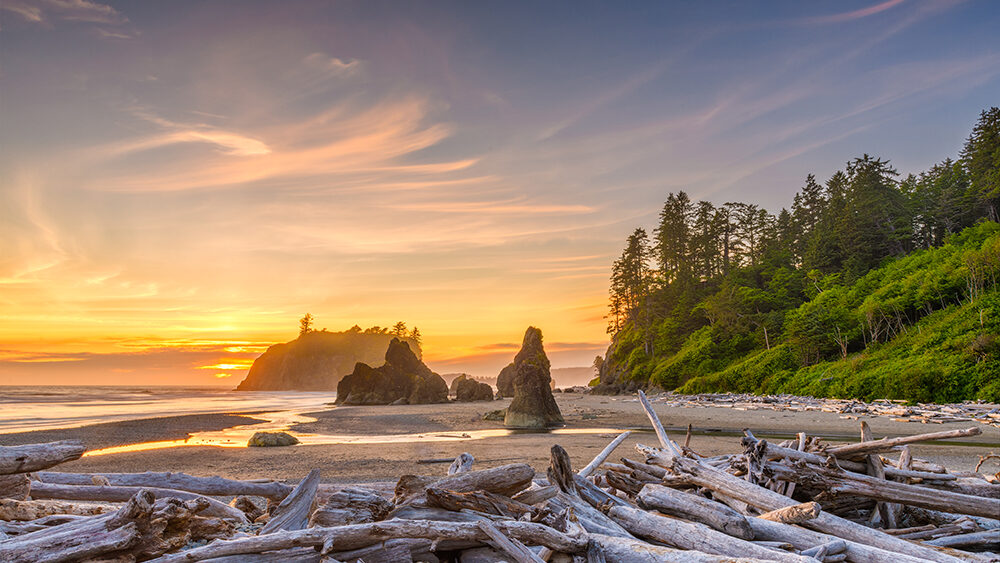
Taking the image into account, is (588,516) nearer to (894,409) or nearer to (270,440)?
(270,440)

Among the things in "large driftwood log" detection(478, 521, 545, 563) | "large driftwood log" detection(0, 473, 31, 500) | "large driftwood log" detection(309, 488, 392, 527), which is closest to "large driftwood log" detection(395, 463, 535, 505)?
"large driftwood log" detection(309, 488, 392, 527)

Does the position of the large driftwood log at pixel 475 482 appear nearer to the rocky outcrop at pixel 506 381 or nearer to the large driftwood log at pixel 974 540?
the large driftwood log at pixel 974 540

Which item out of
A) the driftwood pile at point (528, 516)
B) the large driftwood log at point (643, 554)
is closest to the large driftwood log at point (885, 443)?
→ the driftwood pile at point (528, 516)

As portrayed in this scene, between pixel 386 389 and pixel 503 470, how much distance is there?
198ft

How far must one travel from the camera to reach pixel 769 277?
241 ft

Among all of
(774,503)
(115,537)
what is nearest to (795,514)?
(774,503)

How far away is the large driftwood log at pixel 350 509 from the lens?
3.77 metres

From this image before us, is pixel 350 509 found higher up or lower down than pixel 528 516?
higher up

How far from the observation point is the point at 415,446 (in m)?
18.2

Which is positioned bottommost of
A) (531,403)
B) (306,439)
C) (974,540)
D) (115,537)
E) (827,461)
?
(306,439)

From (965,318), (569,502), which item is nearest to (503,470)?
(569,502)

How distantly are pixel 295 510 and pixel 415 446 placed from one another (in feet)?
48.0

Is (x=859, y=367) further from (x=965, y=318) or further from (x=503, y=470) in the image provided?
(x=503, y=470)

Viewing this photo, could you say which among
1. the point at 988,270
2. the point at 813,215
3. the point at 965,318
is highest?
the point at 813,215
